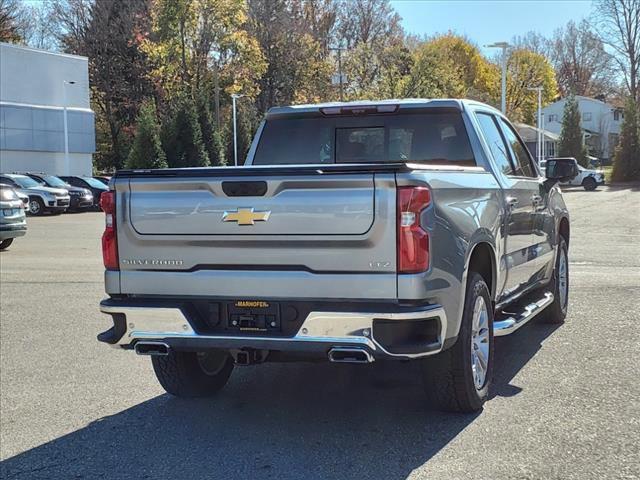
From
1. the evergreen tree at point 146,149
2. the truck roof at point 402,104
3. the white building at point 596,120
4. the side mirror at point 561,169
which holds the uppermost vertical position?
the white building at point 596,120

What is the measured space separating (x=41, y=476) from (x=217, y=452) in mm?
998

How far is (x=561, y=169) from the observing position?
704cm

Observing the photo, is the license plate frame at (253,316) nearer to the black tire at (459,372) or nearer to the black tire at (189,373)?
the black tire at (189,373)

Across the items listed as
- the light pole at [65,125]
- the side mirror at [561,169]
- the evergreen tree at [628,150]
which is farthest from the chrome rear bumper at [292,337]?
the evergreen tree at [628,150]

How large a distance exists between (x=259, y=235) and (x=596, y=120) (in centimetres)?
8960

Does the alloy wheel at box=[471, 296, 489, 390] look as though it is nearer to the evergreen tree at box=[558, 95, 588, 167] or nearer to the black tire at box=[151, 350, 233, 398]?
the black tire at box=[151, 350, 233, 398]

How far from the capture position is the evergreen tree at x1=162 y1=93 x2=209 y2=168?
4122cm

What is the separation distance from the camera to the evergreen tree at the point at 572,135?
5078 centimetres

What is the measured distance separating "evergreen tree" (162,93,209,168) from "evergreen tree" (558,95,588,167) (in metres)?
25.5

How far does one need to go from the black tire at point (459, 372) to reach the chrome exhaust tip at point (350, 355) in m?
0.64

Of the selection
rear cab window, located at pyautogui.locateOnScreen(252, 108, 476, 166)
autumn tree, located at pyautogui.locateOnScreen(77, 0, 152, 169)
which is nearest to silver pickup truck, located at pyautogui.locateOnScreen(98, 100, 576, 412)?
rear cab window, located at pyautogui.locateOnScreen(252, 108, 476, 166)

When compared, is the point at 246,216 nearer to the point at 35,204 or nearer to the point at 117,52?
the point at 35,204

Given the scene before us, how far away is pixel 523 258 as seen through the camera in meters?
6.00

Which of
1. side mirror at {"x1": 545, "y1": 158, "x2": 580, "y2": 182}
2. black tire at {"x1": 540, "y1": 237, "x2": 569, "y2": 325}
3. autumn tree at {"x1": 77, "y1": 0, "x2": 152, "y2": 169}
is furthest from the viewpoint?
autumn tree at {"x1": 77, "y1": 0, "x2": 152, "y2": 169}
